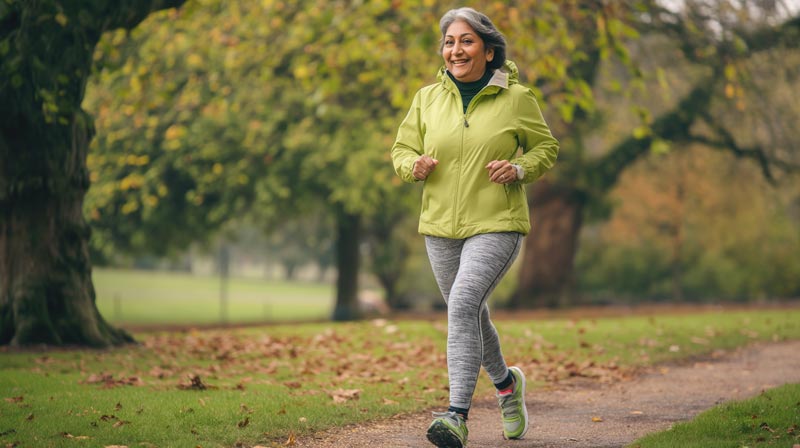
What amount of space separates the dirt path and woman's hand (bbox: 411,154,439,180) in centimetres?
157

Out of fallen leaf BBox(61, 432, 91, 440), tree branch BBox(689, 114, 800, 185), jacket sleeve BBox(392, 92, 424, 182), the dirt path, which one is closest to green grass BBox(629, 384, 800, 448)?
the dirt path

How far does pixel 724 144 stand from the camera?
763 inches

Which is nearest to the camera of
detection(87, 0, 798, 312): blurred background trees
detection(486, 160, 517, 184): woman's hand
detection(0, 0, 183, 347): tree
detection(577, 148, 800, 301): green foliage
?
detection(486, 160, 517, 184): woman's hand

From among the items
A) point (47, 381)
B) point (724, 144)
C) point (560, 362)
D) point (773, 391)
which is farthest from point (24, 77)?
point (724, 144)

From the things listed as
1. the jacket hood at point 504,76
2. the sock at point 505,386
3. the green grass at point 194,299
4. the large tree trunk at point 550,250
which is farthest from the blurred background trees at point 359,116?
the green grass at point 194,299

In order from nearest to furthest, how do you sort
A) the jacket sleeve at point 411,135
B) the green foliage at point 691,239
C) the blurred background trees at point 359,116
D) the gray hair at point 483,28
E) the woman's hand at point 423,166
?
the woman's hand at point 423,166 → the gray hair at point 483,28 → the jacket sleeve at point 411,135 → the blurred background trees at point 359,116 → the green foliage at point 691,239

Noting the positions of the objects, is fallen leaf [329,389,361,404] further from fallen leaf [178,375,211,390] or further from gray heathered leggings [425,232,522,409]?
gray heathered leggings [425,232,522,409]

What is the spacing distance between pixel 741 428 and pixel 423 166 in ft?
7.88

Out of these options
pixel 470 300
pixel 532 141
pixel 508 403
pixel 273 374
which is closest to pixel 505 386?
pixel 508 403

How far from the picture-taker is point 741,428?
494 cm

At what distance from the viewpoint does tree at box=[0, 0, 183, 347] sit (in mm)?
7590

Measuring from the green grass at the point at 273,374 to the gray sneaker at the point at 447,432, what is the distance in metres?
1.03

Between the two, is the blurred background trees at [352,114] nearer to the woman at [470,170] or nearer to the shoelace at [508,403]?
the woman at [470,170]

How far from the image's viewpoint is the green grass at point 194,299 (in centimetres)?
3762
